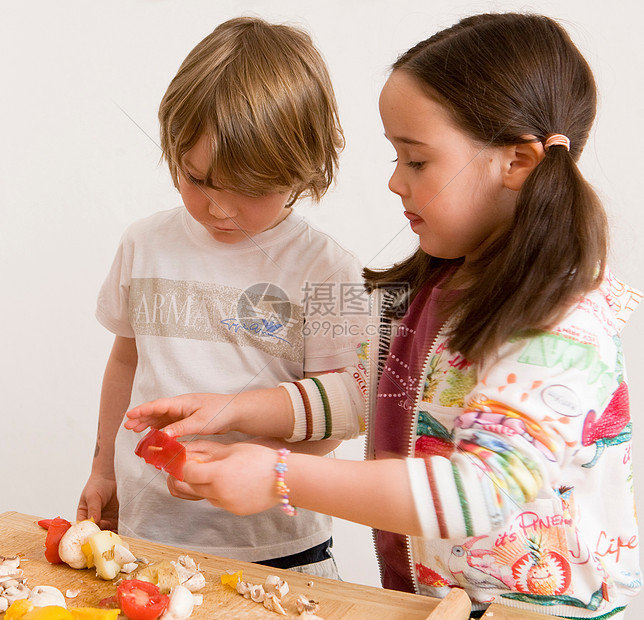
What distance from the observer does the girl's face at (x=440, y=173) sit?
1.28 feet

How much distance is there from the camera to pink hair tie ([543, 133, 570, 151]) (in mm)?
387

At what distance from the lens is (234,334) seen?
1.74ft

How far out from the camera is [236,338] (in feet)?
1.74

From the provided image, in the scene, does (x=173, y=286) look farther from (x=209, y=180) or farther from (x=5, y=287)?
(x=5, y=287)

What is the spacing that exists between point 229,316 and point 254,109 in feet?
0.49

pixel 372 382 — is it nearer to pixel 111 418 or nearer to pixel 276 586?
pixel 276 586

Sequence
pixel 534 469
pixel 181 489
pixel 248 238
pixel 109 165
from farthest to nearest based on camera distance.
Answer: pixel 109 165
pixel 248 238
pixel 181 489
pixel 534 469

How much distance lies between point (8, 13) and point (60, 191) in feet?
0.68

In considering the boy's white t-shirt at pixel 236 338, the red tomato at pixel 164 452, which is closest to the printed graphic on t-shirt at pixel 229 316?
the boy's white t-shirt at pixel 236 338

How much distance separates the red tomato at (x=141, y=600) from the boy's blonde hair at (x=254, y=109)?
0.24m

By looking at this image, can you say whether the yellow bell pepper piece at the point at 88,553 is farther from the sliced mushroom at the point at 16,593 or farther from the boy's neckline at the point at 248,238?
the boy's neckline at the point at 248,238

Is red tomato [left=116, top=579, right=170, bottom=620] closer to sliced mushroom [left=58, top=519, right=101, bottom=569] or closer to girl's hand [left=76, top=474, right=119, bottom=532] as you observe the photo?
sliced mushroom [left=58, top=519, right=101, bottom=569]

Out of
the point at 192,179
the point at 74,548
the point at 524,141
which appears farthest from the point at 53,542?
the point at 524,141

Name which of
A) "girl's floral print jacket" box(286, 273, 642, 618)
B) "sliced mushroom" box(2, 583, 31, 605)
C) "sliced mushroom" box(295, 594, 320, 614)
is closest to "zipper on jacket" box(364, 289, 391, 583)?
"girl's floral print jacket" box(286, 273, 642, 618)
